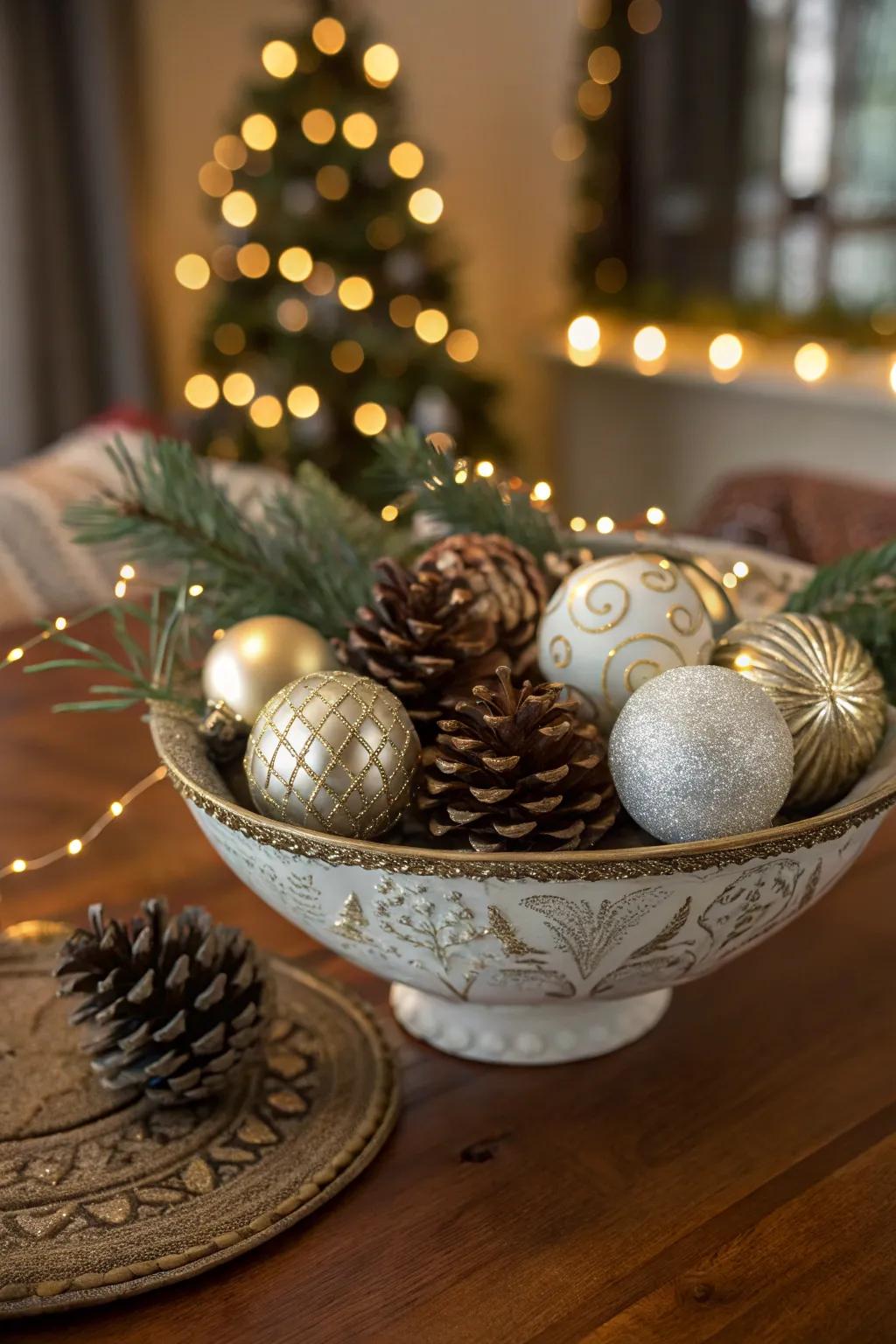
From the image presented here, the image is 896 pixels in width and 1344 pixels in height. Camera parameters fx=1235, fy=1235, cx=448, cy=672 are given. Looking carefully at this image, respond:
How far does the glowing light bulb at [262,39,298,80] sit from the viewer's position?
8.52 ft

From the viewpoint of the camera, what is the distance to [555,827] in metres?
0.45

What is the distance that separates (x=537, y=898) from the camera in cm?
41

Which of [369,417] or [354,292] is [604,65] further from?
[369,417]

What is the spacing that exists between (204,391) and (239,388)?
3.3 inches

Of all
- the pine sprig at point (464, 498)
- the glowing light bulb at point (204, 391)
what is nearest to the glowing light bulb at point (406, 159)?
the glowing light bulb at point (204, 391)

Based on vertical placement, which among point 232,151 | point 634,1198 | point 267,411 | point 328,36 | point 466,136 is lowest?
point 634,1198

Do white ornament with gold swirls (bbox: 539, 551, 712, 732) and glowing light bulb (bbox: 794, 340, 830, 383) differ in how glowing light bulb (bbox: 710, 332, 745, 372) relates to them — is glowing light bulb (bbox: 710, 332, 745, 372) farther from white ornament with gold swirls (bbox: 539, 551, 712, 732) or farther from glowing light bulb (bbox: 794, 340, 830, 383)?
white ornament with gold swirls (bbox: 539, 551, 712, 732)

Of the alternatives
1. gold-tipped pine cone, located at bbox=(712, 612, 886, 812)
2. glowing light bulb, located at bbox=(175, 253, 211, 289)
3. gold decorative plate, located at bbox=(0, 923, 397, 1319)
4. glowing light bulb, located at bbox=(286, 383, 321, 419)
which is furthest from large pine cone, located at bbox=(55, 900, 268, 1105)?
glowing light bulb, located at bbox=(175, 253, 211, 289)

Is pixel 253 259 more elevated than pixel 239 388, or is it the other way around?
pixel 253 259

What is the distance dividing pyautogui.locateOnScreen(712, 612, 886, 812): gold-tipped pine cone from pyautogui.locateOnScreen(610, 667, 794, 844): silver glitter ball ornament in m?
0.04

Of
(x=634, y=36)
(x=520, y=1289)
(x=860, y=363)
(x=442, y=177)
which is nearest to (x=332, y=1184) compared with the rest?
(x=520, y=1289)

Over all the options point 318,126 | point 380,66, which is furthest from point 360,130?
point 380,66

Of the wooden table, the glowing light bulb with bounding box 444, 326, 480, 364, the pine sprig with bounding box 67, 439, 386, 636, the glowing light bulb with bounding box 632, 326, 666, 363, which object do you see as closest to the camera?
the wooden table

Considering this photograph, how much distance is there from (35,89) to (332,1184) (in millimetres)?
2856
